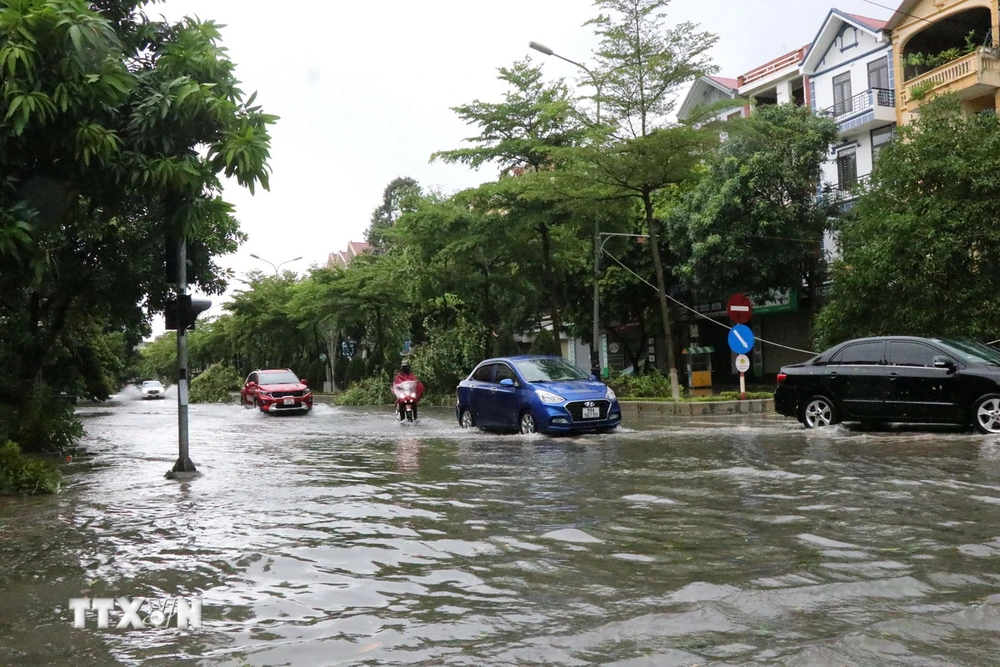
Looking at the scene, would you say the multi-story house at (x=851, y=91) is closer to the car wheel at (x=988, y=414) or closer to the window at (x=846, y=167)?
the window at (x=846, y=167)

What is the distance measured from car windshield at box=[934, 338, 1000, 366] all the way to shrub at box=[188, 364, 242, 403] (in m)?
44.5

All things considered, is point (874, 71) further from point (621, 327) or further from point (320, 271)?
point (320, 271)

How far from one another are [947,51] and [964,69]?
1305 mm

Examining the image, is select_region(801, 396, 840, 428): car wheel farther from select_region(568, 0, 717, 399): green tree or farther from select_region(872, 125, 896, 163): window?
select_region(872, 125, 896, 163): window

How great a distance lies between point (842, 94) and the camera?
33906mm

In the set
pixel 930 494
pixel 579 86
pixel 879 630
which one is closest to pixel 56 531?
pixel 879 630

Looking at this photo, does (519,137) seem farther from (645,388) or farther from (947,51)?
(947,51)

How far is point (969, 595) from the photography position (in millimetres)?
4828

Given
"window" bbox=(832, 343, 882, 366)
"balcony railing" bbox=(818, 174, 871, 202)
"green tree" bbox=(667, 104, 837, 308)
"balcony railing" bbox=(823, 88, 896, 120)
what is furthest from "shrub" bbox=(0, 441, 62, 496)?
"balcony railing" bbox=(823, 88, 896, 120)

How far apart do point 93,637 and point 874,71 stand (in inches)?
1320

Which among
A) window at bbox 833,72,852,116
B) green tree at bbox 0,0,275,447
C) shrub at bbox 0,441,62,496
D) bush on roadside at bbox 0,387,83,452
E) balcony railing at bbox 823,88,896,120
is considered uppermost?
window at bbox 833,72,852,116

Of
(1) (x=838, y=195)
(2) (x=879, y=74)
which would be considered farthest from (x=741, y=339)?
(2) (x=879, y=74)

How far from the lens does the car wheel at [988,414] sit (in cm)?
1261

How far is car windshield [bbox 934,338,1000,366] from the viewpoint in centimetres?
1300
